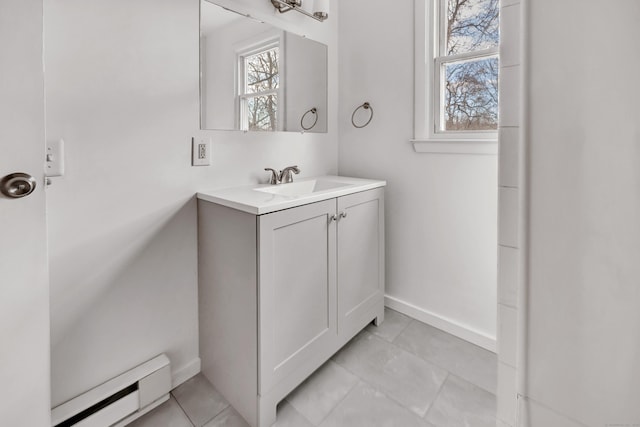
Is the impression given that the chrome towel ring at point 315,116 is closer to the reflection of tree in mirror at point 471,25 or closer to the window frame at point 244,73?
the window frame at point 244,73

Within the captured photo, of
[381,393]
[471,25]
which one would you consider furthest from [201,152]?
[471,25]

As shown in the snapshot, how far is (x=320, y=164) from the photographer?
2.20 m

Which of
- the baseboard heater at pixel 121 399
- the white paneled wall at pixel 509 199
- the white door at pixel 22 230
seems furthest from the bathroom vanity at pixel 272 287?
the white paneled wall at pixel 509 199

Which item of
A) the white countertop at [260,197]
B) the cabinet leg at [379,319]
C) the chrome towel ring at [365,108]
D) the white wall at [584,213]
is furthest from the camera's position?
the chrome towel ring at [365,108]

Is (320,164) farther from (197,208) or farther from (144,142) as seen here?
(144,142)

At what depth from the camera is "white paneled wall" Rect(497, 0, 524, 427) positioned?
0.73 meters

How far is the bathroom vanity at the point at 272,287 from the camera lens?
49.6 inches

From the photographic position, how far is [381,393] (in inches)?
56.8

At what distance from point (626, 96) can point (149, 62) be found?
151 cm

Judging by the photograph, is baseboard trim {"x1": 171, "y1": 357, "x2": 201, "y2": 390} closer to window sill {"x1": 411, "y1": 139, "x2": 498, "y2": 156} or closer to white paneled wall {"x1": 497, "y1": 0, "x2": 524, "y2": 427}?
white paneled wall {"x1": 497, "y1": 0, "x2": 524, "y2": 427}

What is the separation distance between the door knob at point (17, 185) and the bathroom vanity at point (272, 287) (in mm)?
608

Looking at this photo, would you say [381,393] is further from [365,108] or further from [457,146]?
[365,108]

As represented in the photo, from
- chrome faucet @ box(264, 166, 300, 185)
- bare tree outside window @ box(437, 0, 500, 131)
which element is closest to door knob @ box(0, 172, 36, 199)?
chrome faucet @ box(264, 166, 300, 185)

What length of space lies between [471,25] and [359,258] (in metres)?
1.38
